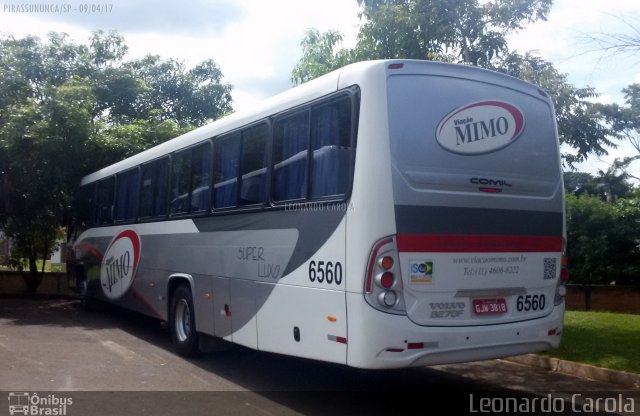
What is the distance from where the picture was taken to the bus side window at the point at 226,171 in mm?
8742

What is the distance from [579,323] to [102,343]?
8.14m

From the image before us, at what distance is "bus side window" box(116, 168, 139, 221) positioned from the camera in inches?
496

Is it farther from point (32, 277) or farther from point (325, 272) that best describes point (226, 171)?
point (32, 277)

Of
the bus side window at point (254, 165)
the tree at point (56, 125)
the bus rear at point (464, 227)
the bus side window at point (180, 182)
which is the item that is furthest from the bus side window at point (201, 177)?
the tree at point (56, 125)

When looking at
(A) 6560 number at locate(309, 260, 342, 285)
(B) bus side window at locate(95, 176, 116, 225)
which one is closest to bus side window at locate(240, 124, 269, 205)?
(A) 6560 number at locate(309, 260, 342, 285)

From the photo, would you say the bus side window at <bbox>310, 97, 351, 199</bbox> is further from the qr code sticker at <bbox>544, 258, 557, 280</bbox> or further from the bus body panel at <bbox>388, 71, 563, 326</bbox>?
the qr code sticker at <bbox>544, 258, 557, 280</bbox>

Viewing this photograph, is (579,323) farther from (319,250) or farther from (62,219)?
(62,219)

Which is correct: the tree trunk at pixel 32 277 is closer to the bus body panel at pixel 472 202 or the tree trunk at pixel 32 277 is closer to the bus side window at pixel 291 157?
the bus side window at pixel 291 157

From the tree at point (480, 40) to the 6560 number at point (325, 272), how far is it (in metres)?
5.76

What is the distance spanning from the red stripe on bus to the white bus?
0.01 m

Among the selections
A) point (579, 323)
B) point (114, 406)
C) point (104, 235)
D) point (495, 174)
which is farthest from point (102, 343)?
point (579, 323)

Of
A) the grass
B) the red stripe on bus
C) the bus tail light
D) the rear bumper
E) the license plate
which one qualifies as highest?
the red stripe on bus

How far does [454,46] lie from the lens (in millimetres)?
11828

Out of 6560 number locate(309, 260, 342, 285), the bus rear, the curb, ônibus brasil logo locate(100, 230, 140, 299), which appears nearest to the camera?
the bus rear
